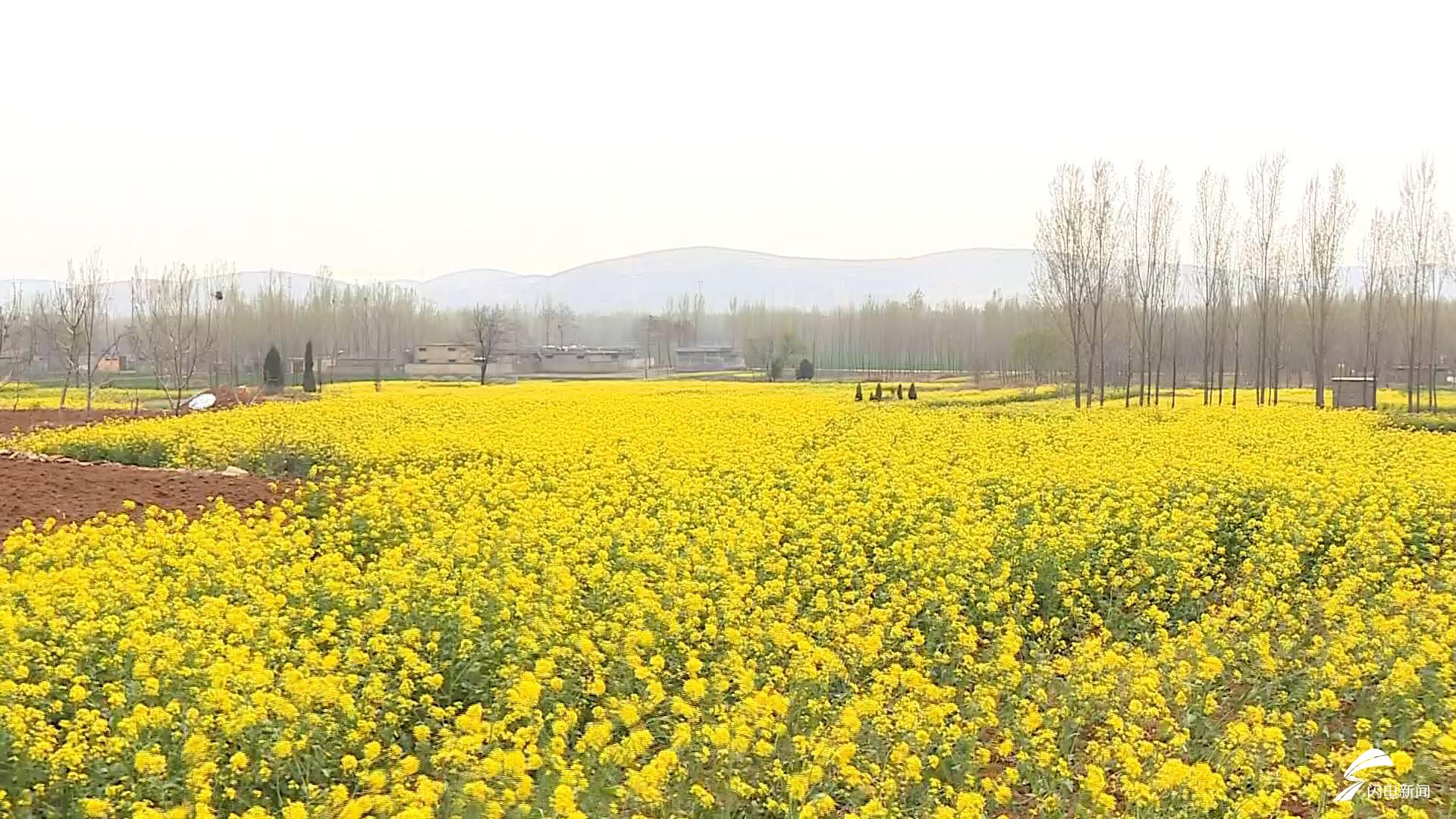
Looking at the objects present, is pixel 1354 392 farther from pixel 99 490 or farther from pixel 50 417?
pixel 50 417

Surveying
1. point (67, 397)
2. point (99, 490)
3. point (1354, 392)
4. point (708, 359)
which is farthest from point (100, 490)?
point (708, 359)

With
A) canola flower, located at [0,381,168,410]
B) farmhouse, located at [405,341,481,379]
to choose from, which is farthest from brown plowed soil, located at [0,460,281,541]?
farmhouse, located at [405,341,481,379]

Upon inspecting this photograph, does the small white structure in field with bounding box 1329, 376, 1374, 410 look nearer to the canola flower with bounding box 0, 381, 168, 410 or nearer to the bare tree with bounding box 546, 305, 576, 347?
the canola flower with bounding box 0, 381, 168, 410

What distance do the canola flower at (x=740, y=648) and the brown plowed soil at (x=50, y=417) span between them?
17236mm

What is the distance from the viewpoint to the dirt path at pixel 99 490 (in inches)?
437

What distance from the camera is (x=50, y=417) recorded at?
29.4 metres

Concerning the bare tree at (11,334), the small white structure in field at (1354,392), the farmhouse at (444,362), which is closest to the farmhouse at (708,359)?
the farmhouse at (444,362)

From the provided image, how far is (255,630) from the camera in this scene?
253 inches

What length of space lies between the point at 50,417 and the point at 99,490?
20.3 metres

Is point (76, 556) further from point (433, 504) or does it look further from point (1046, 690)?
point (1046, 690)

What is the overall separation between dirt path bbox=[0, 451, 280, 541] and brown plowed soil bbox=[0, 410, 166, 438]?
36.6 ft

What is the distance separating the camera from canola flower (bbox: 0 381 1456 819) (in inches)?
193

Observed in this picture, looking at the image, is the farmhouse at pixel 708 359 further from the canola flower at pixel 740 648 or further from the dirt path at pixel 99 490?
the canola flower at pixel 740 648

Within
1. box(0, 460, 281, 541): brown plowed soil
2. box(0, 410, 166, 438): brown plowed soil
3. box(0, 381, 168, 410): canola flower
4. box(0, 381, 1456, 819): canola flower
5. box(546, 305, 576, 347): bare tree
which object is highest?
box(546, 305, 576, 347): bare tree
